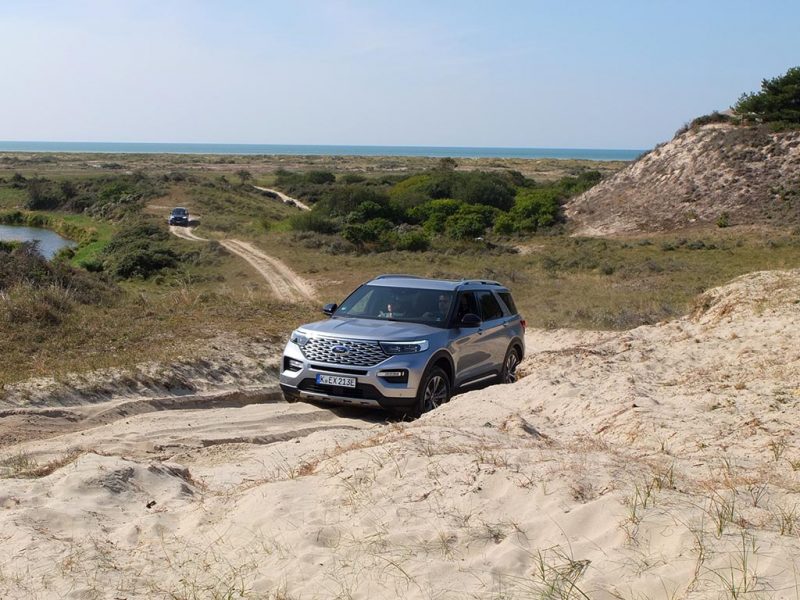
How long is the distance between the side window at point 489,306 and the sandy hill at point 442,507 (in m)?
2.71

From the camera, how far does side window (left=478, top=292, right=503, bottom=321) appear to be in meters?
12.0

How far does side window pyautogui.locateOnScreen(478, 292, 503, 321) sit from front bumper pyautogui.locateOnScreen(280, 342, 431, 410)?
193 centimetres

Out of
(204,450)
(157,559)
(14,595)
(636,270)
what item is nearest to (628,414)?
(204,450)

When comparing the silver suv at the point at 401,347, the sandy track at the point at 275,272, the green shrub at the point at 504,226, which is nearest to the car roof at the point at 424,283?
the silver suv at the point at 401,347

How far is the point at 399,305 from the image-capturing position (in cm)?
1145

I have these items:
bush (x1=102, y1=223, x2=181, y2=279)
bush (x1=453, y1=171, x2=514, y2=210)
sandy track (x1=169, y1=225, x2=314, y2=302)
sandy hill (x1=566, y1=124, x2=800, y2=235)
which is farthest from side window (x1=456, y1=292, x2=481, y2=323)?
bush (x1=453, y1=171, x2=514, y2=210)

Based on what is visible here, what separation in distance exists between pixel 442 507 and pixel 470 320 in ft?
18.7

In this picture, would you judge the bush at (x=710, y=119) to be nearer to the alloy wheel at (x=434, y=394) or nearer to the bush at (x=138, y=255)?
the bush at (x=138, y=255)

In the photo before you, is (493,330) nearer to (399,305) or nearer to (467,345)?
(467,345)

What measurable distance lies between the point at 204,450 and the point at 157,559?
3.85m

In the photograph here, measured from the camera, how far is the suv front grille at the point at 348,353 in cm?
1009

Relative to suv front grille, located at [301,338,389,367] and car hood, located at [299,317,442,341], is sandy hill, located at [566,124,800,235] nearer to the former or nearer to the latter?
car hood, located at [299,317,442,341]

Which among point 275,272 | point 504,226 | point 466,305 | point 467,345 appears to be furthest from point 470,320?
point 504,226

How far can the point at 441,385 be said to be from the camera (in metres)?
10.7
